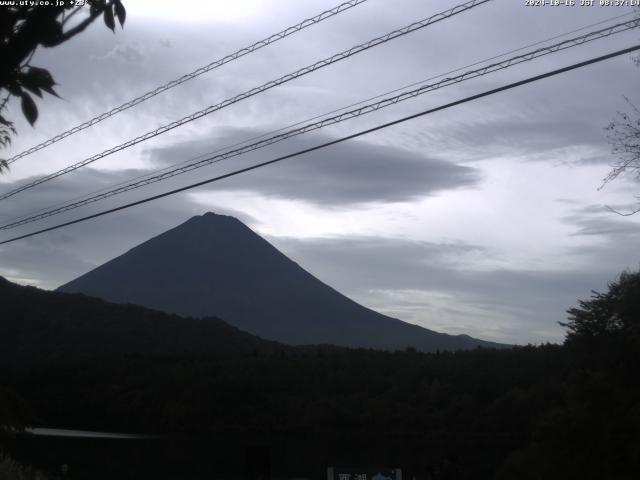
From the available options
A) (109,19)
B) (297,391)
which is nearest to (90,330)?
(297,391)

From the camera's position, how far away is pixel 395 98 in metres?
11.9

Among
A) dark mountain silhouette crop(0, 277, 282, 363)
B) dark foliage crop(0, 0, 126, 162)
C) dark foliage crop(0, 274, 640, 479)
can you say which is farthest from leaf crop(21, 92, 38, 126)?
dark mountain silhouette crop(0, 277, 282, 363)

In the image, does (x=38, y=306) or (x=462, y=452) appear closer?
(x=462, y=452)

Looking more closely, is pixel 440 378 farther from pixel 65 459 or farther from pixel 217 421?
pixel 65 459

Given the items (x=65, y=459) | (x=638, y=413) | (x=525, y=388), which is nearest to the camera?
(x=638, y=413)

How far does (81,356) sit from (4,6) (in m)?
77.7

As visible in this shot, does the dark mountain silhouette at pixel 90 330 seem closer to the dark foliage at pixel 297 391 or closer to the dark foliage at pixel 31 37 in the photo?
the dark foliage at pixel 297 391

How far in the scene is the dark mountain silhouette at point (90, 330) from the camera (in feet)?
286

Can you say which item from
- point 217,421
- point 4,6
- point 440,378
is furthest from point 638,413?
point 217,421

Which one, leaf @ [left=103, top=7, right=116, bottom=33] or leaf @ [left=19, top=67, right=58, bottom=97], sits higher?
leaf @ [left=103, top=7, right=116, bottom=33]

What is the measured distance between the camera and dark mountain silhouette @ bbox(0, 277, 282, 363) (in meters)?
87.2

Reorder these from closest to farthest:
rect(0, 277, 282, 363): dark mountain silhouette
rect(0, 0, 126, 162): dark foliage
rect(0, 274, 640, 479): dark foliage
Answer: rect(0, 0, 126, 162): dark foliage < rect(0, 274, 640, 479): dark foliage < rect(0, 277, 282, 363): dark mountain silhouette

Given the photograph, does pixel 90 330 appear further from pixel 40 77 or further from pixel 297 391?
pixel 40 77

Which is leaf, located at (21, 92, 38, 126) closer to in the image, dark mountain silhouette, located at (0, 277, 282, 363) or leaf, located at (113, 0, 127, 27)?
leaf, located at (113, 0, 127, 27)
